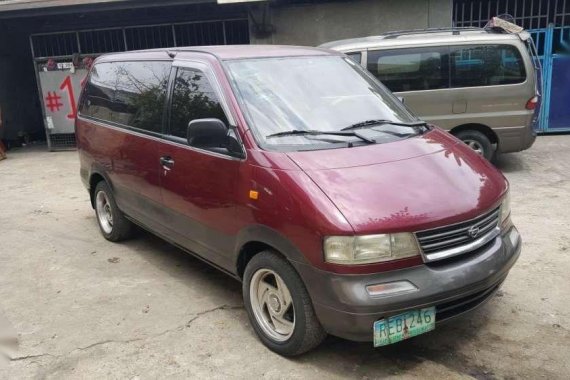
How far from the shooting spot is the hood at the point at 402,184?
2.84 meters

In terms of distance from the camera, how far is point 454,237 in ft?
9.71

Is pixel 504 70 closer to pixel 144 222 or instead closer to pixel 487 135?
pixel 487 135

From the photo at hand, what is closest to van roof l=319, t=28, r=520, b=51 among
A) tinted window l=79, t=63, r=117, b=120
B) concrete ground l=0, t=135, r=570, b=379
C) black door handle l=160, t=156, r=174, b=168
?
concrete ground l=0, t=135, r=570, b=379

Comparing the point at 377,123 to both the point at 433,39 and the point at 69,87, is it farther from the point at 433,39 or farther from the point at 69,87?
the point at 69,87

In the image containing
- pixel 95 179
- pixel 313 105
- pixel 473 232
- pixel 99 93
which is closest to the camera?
pixel 473 232

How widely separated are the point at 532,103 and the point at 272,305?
558cm

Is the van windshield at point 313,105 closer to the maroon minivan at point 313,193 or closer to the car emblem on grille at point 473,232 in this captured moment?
the maroon minivan at point 313,193

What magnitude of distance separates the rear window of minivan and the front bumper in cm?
485

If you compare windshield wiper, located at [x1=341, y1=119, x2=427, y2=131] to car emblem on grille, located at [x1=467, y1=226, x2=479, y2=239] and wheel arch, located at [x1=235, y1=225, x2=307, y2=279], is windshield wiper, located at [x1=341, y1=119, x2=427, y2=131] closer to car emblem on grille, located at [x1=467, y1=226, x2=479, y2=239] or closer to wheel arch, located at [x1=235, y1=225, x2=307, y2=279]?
wheel arch, located at [x1=235, y1=225, x2=307, y2=279]

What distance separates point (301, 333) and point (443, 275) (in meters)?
0.87

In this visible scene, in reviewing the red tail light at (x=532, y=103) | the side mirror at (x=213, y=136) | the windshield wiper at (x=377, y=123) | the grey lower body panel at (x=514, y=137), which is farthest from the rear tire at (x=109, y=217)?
the red tail light at (x=532, y=103)

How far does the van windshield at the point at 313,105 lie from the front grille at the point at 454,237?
2.62 ft

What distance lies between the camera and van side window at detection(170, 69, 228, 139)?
12.2 ft

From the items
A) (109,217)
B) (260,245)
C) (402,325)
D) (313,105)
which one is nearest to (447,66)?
(313,105)
